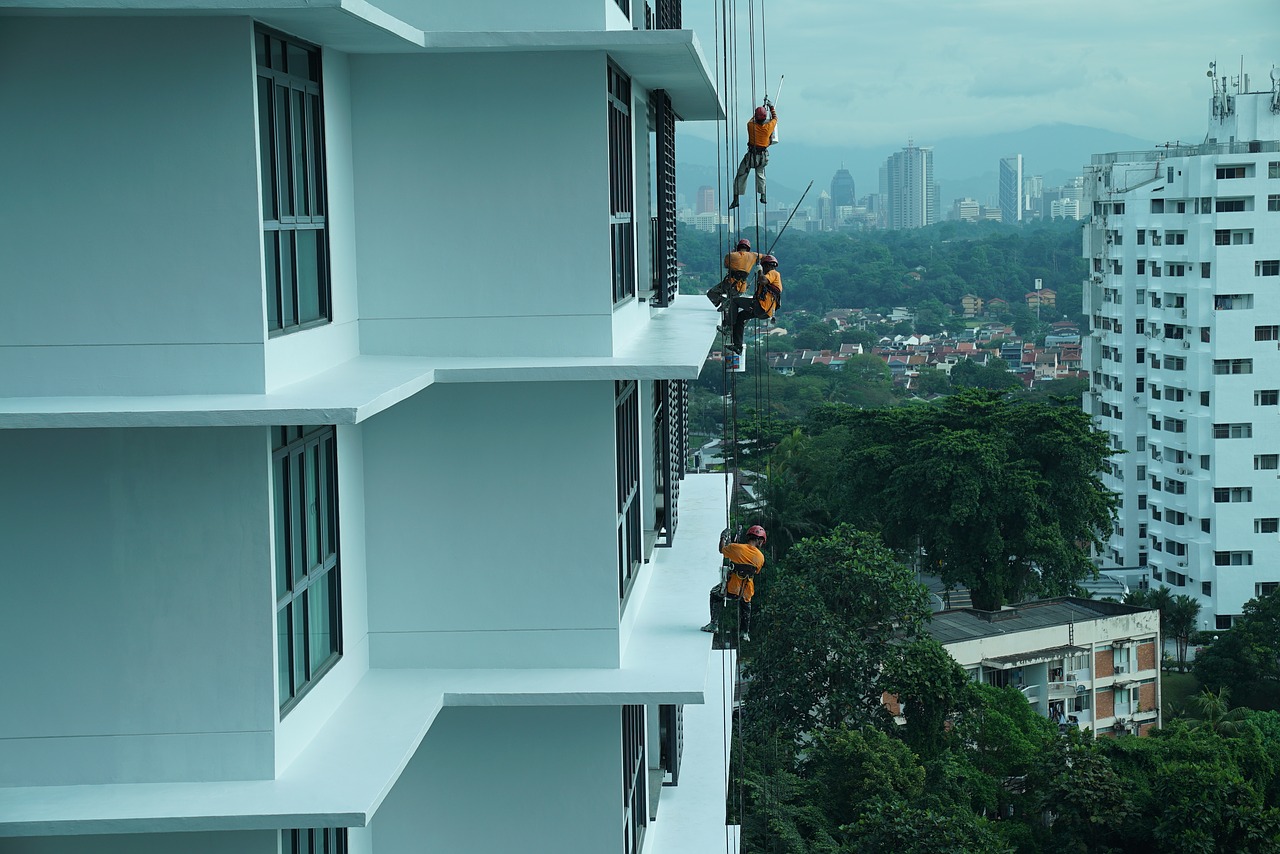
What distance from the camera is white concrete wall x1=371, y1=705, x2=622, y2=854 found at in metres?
7.93

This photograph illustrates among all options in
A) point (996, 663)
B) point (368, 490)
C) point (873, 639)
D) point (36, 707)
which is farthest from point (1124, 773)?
point (36, 707)

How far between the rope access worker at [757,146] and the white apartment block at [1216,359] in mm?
41544

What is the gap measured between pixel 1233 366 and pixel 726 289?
141ft

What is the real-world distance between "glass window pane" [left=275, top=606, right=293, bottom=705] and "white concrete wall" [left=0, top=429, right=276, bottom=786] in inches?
6.0

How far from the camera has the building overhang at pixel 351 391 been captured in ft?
19.0

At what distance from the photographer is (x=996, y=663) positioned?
3166 cm

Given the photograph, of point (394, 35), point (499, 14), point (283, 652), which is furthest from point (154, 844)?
point (499, 14)

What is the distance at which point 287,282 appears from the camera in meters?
6.56

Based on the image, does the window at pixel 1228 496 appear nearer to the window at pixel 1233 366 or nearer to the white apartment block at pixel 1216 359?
the white apartment block at pixel 1216 359

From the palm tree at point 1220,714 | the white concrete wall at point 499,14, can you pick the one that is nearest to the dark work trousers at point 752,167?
the white concrete wall at point 499,14

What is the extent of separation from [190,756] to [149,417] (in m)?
1.54

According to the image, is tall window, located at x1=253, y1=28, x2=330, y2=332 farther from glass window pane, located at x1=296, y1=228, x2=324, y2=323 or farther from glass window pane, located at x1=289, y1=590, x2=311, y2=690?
glass window pane, located at x1=289, y1=590, x2=311, y2=690

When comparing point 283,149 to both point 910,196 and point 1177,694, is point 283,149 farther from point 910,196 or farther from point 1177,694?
point 910,196

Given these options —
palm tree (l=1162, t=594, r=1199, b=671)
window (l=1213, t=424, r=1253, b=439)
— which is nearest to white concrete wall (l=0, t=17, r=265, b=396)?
palm tree (l=1162, t=594, r=1199, b=671)
